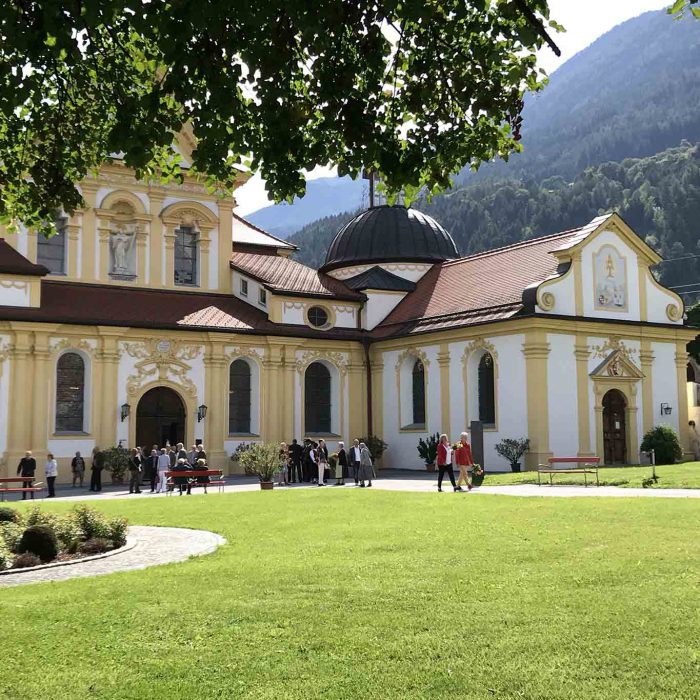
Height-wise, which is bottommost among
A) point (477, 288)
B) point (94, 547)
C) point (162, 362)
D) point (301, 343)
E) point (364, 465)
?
point (94, 547)

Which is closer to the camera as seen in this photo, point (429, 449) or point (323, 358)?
point (429, 449)

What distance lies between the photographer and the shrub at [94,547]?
13219mm

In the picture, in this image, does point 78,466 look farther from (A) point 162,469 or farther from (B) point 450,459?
(B) point 450,459

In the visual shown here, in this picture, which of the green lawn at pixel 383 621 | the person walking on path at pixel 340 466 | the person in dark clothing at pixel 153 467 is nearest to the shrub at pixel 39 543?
the green lawn at pixel 383 621

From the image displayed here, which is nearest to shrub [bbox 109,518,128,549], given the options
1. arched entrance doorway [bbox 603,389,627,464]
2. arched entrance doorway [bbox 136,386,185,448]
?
arched entrance doorway [bbox 136,386,185,448]

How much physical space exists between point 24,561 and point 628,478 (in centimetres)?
1833

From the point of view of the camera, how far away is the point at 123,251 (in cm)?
3691

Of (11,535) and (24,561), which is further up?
(11,535)

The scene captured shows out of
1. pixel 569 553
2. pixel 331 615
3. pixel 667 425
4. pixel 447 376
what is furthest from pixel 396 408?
pixel 331 615

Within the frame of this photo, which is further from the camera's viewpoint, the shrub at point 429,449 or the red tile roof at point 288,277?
→ the red tile roof at point 288,277

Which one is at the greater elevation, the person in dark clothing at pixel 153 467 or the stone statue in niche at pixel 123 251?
the stone statue in niche at pixel 123 251

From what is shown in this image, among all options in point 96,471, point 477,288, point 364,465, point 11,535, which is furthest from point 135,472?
point 477,288

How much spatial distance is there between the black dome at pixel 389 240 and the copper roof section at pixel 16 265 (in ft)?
54.2

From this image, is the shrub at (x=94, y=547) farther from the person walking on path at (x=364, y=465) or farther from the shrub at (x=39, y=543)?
the person walking on path at (x=364, y=465)
